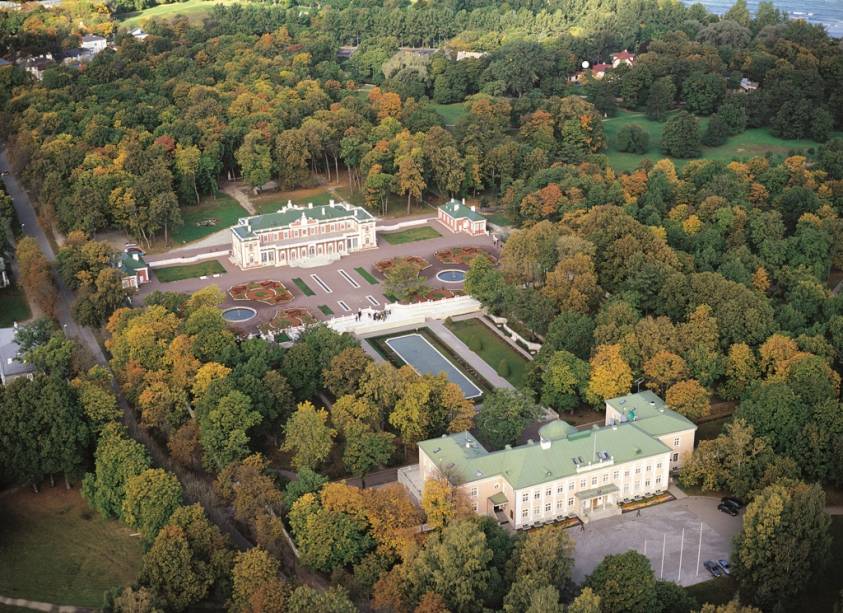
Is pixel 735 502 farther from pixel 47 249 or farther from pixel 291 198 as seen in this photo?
pixel 47 249

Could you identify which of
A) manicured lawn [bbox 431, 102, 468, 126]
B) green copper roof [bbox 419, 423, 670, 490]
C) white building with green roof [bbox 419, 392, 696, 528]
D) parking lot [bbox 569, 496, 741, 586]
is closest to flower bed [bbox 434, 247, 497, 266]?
white building with green roof [bbox 419, 392, 696, 528]

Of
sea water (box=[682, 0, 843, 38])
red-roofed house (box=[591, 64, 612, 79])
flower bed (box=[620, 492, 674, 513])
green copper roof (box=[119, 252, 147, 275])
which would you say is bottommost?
sea water (box=[682, 0, 843, 38])

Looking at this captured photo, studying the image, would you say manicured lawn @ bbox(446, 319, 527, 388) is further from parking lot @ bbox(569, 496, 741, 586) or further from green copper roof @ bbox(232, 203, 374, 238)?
green copper roof @ bbox(232, 203, 374, 238)

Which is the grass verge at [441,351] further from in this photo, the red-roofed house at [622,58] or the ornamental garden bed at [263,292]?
the red-roofed house at [622,58]

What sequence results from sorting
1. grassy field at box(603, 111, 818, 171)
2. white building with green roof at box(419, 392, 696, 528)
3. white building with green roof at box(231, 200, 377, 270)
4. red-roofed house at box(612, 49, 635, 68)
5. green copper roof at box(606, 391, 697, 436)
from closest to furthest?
white building with green roof at box(419, 392, 696, 528) → green copper roof at box(606, 391, 697, 436) → white building with green roof at box(231, 200, 377, 270) → grassy field at box(603, 111, 818, 171) → red-roofed house at box(612, 49, 635, 68)

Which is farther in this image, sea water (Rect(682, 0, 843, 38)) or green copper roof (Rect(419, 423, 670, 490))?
sea water (Rect(682, 0, 843, 38))

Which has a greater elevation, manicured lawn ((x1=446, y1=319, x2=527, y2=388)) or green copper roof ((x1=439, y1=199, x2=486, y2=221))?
manicured lawn ((x1=446, y1=319, x2=527, y2=388))

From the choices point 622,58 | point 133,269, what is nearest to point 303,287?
point 133,269

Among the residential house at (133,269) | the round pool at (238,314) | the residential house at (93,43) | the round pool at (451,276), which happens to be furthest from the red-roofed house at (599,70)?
the round pool at (238,314)
